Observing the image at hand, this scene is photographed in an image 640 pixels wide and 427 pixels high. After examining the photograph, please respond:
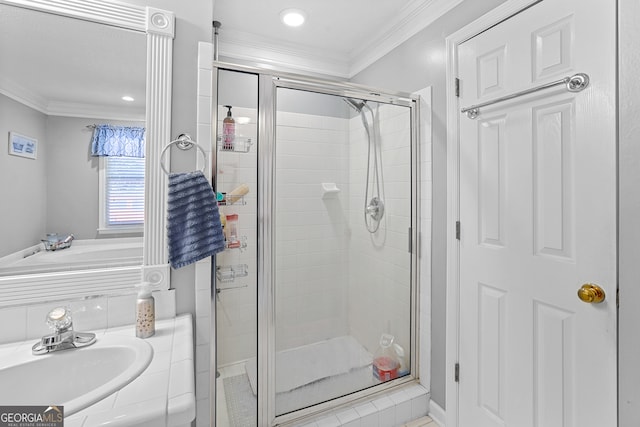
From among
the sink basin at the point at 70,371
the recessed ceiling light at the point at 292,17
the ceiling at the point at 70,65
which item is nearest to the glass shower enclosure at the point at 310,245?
the ceiling at the point at 70,65

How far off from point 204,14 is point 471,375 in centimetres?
215

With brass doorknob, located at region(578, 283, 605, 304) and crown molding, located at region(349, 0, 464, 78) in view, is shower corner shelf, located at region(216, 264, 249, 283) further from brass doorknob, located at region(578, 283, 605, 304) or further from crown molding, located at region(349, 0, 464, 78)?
crown molding, located at region(349, 0, 464, 78)

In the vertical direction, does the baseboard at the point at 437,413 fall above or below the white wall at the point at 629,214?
below

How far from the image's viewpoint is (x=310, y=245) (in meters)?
1.85

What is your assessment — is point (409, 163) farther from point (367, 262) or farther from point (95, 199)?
point (95, 199)

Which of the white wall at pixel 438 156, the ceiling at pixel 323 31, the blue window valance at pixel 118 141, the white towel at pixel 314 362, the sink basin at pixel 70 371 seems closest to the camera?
the sink basin at pixel 70 371

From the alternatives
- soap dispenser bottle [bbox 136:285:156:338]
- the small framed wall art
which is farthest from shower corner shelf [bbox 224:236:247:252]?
the small framed wall art

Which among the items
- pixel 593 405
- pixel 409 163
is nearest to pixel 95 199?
pixel 409 163

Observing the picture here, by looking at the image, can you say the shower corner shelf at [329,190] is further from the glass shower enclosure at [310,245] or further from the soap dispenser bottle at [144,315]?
the soap dispenser bottle at [144,315]

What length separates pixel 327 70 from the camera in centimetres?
255

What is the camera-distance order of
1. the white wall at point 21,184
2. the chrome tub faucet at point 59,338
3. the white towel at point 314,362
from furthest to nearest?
the white towel at point 314,362 → the white wall at point 21,184 → the chrome tub faucet at point 59,338

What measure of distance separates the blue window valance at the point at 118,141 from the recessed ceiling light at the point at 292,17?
1287 millimetres

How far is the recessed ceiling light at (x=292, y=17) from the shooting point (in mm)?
1917

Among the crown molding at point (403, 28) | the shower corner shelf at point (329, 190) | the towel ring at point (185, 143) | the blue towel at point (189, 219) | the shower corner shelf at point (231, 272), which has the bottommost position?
the shower corner shelf at point (231, 272)
